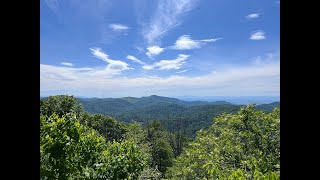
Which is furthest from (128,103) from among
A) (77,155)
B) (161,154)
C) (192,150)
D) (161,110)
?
(77,155)

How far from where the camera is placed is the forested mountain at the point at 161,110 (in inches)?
584

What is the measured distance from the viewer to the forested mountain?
48.7 feet

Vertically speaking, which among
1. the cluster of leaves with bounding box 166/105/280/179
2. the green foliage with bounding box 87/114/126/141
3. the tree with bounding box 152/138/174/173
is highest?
the cluster of leaves with bounding box 166/105/280/179

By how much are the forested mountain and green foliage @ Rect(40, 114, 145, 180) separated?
7.91 m

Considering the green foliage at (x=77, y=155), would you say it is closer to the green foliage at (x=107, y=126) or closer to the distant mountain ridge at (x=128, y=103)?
the green foliage at (x=107, y=126)

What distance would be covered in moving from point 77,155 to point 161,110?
63.1ft

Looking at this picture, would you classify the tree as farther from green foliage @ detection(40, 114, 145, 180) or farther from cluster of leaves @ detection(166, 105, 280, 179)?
green foliage @ detection(40, 114, 145, 180)

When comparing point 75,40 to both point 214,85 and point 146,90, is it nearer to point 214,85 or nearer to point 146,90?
point 214,85

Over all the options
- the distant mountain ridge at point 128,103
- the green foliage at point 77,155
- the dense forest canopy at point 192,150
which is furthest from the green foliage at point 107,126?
the green foliage at point 77,155

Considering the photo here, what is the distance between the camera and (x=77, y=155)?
2871mm

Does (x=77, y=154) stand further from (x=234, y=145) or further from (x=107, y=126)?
(x=107, y=126)

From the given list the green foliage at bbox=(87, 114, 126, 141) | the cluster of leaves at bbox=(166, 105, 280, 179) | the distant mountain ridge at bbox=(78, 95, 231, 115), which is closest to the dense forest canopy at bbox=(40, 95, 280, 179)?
the cluster of leaves at bbox=(166, 105, 280, 179)

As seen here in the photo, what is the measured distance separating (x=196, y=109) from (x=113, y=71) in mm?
7130

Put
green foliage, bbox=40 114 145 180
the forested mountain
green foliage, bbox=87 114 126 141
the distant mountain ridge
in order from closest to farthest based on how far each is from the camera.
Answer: green foliage, bbox=40 114 145 180
green foliage, bbox=87 114 126 141
the forested mountain
the distant mountain ridge
